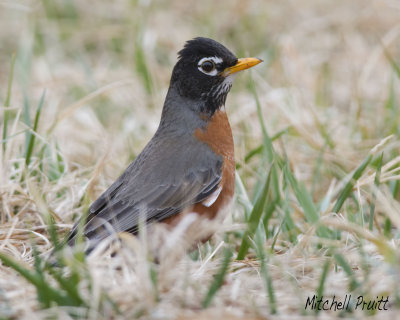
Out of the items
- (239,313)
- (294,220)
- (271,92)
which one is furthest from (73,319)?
(271,92)

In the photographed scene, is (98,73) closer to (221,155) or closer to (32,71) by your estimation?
(32,71)

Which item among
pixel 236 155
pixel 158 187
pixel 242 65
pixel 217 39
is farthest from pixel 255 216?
pixel 217 39

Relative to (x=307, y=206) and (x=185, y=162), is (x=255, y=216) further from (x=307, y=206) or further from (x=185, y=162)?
(x=185, y=162)

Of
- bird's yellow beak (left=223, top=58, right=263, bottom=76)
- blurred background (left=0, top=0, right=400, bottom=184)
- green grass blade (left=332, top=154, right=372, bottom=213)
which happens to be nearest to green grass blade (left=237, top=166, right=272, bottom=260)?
green grass blade (left=332, top=154, right=372, bottom=213)

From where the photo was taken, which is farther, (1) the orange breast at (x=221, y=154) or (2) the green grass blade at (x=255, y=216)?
(1) the orange breast at (x=221, y=154)

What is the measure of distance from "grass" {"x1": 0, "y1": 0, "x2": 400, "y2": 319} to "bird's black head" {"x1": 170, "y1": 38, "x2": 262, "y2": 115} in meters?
0.30

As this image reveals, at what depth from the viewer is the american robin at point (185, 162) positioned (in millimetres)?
4102

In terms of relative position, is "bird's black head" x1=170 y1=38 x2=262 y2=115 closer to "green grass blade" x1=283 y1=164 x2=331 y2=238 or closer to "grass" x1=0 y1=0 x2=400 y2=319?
"grass" x1=0 y1=0 x2=400 y2=319

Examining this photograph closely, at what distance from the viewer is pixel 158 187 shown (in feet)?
13.8

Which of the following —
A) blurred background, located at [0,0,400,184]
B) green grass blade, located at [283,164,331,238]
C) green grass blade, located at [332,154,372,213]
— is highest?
blurred background, located at [0,0,400,184]

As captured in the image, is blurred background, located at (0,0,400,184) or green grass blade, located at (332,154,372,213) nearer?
green grass blade, located at (332,154,372,213)

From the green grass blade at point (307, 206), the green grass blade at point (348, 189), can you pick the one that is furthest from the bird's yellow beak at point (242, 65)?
the green grass blade at point (348, 189)

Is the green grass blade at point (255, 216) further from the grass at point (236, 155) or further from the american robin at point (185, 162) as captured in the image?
the american robin at point (185, 162)

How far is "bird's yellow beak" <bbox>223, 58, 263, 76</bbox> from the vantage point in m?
4.67
